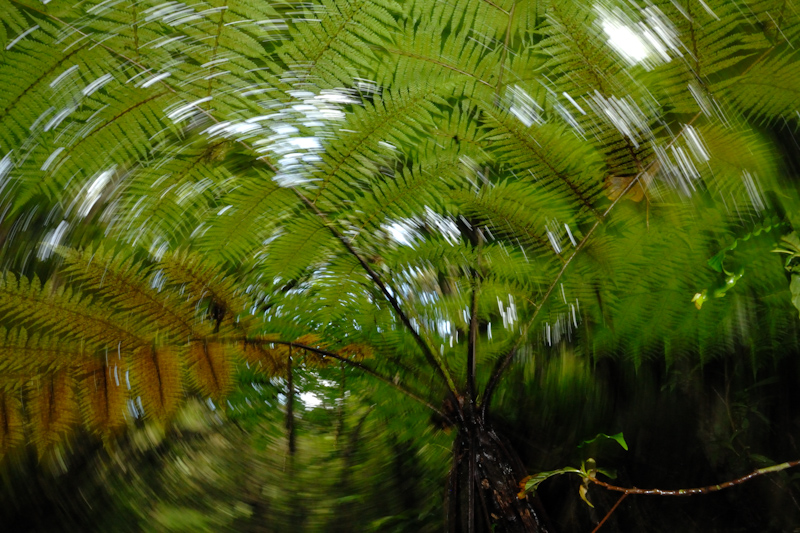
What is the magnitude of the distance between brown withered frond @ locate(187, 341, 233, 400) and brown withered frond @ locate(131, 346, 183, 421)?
0.03 metres

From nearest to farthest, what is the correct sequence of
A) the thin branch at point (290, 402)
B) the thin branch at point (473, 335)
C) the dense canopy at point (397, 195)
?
the dense canopy at point (397, 195), the thin branch at point (473, 335), the thin branch at point (290, 402)

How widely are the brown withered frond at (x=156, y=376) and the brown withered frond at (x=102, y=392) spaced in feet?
0.09

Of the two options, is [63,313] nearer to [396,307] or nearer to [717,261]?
[396,307]

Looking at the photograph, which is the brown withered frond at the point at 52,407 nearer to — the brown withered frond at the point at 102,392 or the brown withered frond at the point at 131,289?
the brown withered frond at the point at 102,392

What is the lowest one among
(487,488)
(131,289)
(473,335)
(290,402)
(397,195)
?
(487,488)

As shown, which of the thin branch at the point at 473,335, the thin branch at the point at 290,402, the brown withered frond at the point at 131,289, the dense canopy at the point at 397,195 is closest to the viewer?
the dense canopy at the point at 397,195

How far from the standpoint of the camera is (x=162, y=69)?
74 centimetres

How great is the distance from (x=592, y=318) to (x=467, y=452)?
0.40m

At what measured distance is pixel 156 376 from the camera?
92 centimetres

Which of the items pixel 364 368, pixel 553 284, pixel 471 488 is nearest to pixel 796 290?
pixel 553 284

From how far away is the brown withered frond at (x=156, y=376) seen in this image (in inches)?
35.7

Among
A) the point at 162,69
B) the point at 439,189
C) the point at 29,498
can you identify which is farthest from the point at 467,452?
the point at 29,498

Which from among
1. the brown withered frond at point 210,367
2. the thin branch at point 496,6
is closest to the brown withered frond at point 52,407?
the brown withered frond at point 210,367

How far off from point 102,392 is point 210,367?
0.65ft
